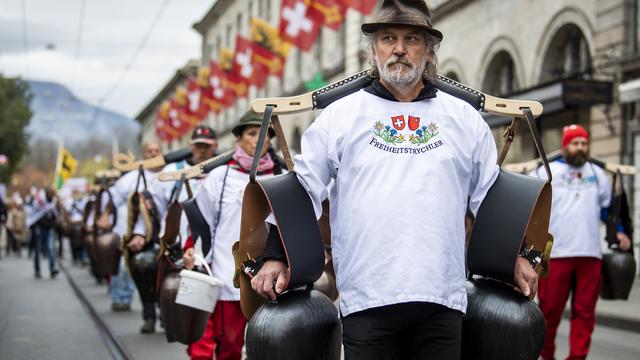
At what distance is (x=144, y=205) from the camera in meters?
10.2

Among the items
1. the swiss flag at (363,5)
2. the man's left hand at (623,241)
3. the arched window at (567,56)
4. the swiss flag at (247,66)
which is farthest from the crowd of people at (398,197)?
the swiss flag at (247,66)

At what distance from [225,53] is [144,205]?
88.7 ft

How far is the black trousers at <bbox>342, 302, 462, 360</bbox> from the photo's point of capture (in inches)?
142

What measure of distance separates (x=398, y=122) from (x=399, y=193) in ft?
0.97

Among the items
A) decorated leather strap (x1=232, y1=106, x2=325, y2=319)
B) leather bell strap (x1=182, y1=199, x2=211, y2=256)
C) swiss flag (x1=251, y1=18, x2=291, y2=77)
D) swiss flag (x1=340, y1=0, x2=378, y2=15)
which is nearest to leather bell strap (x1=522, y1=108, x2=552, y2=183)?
decorated leather strap (x1=232, y1=106, x2=325, y2=319)

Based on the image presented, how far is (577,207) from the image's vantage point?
8.28 m

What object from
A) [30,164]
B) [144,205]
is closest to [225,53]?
[144,205]

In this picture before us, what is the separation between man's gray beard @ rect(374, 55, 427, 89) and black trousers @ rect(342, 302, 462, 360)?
0.85 metres

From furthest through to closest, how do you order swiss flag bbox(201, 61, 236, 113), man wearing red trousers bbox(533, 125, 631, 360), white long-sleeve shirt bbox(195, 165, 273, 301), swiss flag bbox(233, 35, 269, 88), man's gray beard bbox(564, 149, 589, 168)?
swiss flag bbox(201, 61, 236, 113) < swiss flag bbox(233, 35, 269, 88) < man's gray beard bbox(564, 149, 589, 168) < man wearing red trousers bbox(533, 125, 631, 360) < white long-sleeve shirt bbox(195, 165, 273, 301)

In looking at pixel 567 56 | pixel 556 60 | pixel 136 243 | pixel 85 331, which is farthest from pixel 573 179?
pixel 556 60

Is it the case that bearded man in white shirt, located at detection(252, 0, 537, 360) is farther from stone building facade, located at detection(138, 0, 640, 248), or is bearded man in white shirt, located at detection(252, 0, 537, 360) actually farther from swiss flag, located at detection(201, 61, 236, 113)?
swiss flag, located at detection(201, 61, 236, 113)

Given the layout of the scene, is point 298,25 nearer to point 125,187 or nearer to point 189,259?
point 125,187

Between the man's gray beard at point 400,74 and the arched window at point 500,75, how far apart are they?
1911 cm

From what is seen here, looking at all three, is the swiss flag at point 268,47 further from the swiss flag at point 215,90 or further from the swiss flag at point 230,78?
the swiss flag at point 215,90
